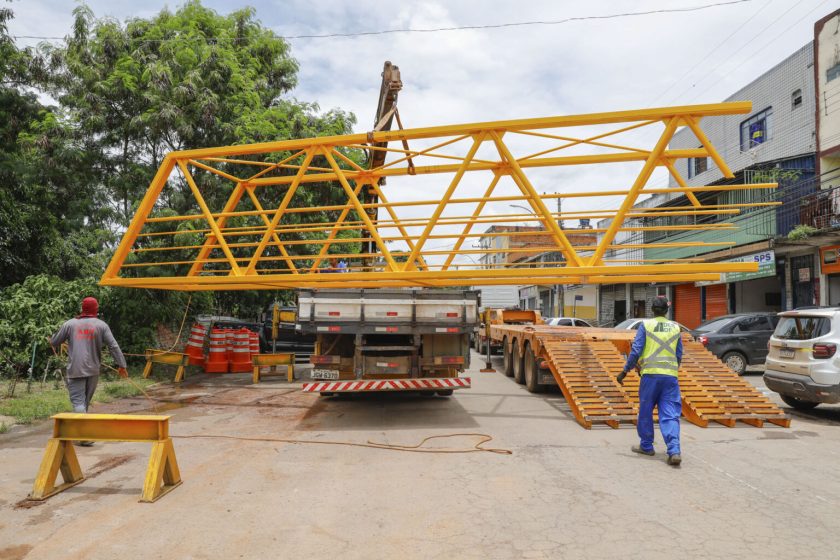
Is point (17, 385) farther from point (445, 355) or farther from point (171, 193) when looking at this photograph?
point (445, 355)

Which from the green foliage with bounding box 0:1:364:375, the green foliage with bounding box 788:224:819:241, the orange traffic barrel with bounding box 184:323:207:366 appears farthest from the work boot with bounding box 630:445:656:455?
the green foliage with bounding box 788:224:819:241

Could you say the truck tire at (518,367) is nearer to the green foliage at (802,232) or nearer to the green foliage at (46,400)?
the green foliage at (46,400)

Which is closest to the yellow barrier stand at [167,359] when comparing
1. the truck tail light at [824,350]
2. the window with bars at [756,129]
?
the truck tail light at [824,350]

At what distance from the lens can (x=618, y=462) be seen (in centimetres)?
593

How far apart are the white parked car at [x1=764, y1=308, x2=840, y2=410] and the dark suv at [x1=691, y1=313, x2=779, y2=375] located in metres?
5.29

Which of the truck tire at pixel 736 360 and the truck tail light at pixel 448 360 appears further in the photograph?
the truck tire at pixel 736 360

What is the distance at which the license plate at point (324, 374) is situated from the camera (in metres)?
8.05

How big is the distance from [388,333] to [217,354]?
7.44m

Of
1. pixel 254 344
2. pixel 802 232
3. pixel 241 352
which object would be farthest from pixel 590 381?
pixel 802 232

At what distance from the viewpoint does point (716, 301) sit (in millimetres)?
22922

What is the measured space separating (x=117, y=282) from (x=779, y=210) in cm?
1996

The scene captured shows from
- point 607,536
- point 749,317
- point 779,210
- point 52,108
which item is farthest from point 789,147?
point 52,108

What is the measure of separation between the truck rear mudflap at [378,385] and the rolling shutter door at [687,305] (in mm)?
19858

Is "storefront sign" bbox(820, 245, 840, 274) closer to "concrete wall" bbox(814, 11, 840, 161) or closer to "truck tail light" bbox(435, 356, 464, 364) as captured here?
"concrete wall" bbox(814, 11, 840, 161)
